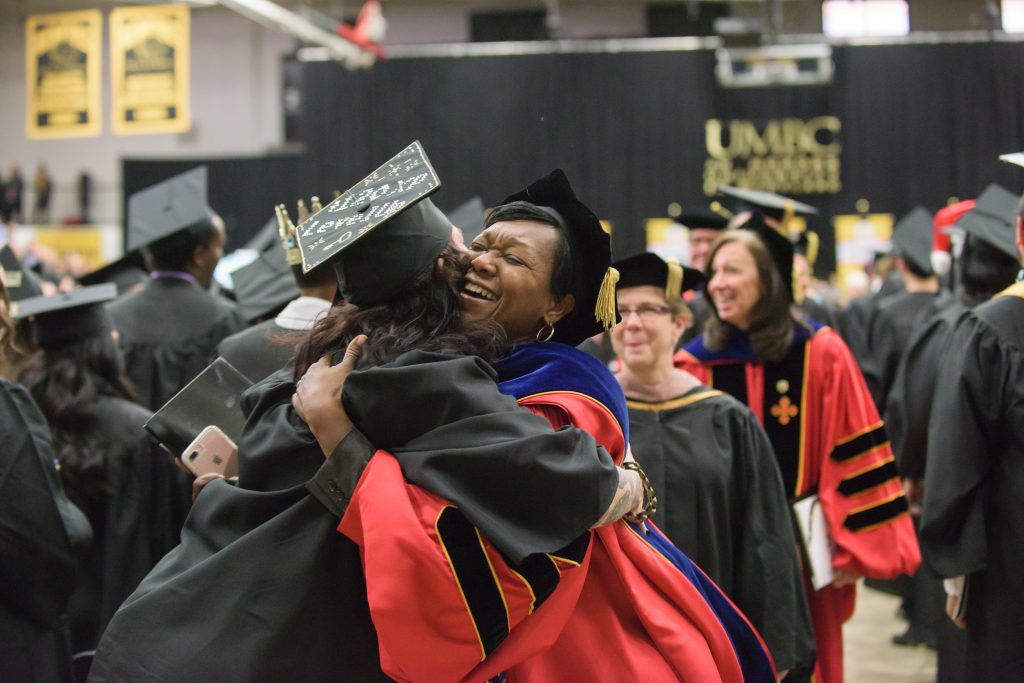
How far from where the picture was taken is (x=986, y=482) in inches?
134

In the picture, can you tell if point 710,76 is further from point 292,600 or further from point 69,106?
point 292,600

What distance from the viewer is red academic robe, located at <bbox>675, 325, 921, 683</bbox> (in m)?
3.68

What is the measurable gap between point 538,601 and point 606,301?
67cm

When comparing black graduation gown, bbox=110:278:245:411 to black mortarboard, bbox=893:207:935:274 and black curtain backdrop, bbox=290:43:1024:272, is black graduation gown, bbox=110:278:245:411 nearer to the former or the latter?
black mortarboard, bbox=893:207:935:274

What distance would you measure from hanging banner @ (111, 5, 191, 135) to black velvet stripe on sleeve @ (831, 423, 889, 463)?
820 centimetres

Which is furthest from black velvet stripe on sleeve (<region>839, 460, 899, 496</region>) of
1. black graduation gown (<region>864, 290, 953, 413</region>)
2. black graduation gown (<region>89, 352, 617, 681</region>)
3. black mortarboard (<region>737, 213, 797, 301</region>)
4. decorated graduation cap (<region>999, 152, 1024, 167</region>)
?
black graduation gown (<region>864, 290, 953, 413</region>)

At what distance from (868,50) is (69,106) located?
10032mm

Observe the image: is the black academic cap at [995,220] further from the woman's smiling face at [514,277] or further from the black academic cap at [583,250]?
the woman's smiling face at [514,277]

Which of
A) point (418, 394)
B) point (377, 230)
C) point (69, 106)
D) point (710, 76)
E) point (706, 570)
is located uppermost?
point (710, 76)

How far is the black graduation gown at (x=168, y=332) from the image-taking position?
457 centimetres

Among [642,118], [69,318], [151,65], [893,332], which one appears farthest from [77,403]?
[642,118]

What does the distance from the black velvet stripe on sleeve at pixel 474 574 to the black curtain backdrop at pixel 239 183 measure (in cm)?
1674

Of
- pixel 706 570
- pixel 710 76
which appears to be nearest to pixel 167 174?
pixel 710 76

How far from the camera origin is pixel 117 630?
185 cm
